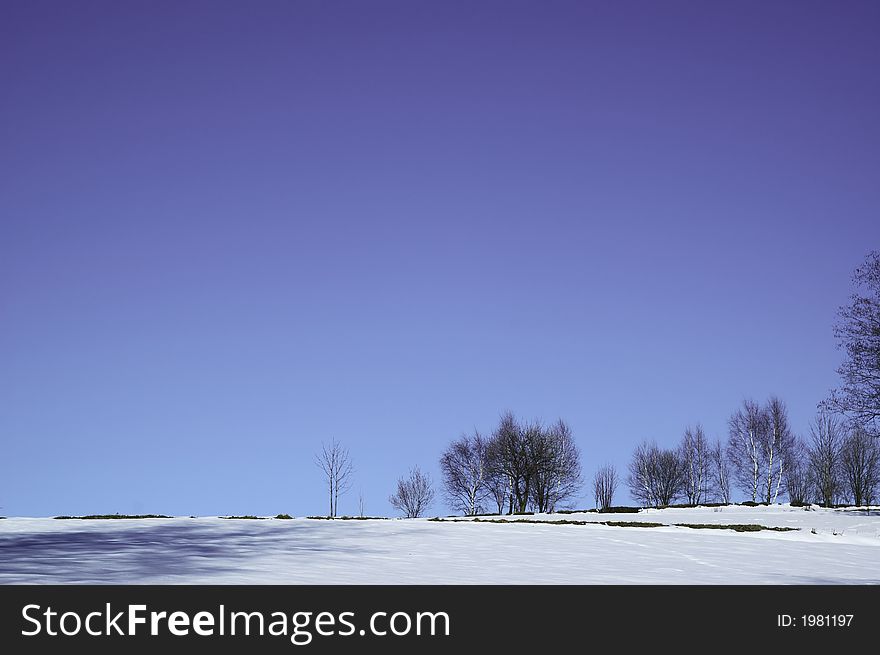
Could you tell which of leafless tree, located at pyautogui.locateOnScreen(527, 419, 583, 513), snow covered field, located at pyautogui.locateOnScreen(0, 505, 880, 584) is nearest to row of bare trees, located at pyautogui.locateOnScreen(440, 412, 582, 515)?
leafless tree, located at pyautogui.locateOnScreen(527, 419, 583, 513)

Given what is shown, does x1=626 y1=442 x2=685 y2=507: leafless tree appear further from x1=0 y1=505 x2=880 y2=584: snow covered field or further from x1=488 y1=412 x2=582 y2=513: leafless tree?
x1=0 y1=505 x2=880 y2=584: snow covered field

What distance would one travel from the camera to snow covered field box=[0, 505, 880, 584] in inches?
300

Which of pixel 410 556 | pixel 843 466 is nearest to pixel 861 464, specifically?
pixel 843 466

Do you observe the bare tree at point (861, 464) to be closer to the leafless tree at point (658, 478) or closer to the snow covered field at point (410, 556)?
the leafless tree at point (658, 478)

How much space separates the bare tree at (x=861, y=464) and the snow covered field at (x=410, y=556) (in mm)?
55738

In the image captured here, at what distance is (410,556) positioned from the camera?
33.4 feet

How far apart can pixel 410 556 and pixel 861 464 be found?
67.7 m

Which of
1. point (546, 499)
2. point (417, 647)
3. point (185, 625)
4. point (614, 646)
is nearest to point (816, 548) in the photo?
point (614, 646)

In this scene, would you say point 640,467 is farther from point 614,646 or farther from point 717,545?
point 614,646

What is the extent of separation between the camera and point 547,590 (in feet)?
23.4

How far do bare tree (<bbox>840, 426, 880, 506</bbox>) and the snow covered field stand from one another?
183ft

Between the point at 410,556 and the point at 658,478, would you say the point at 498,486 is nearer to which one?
the point at 658,478

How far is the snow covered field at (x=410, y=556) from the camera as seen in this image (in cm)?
762

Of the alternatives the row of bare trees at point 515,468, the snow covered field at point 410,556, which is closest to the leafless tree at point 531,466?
the row of bare trees at point 515,468
